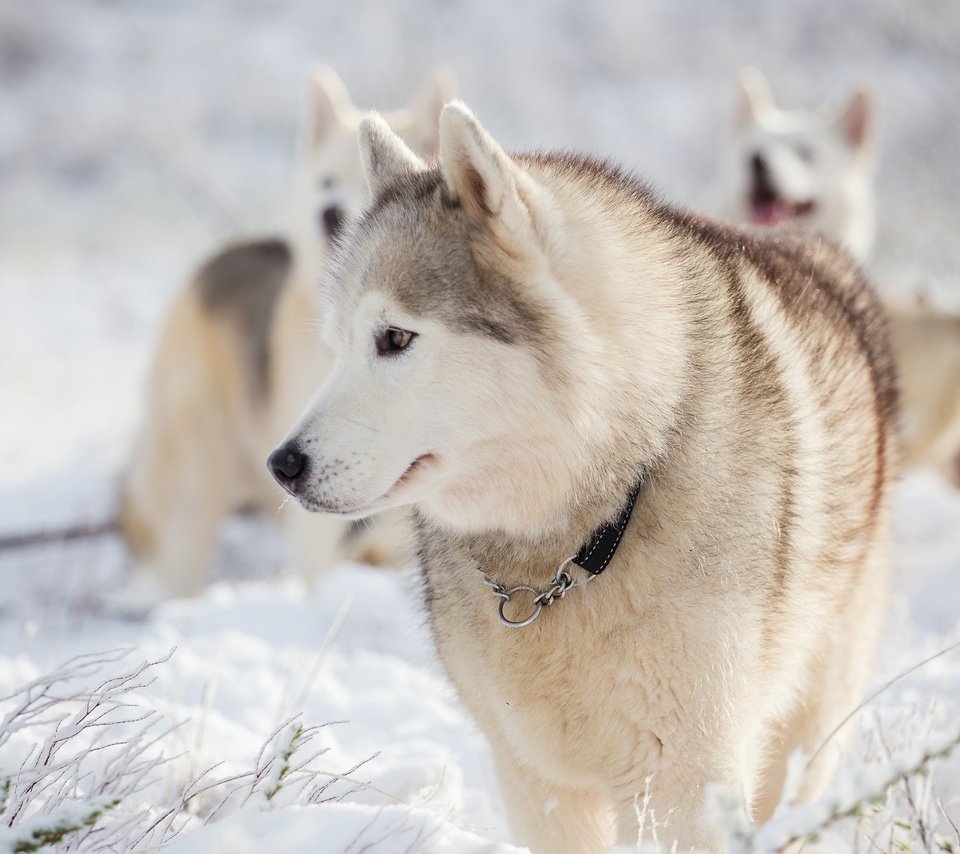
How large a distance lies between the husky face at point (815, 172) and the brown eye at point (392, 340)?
5246 millimetres

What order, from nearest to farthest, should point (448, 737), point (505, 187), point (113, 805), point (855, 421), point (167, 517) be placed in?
1. point (113, 805)
2. point (505, 187)
3. point (855, 421)
4. point (448, 737)
5. point (167, 517)

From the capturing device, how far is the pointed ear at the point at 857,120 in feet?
22.8

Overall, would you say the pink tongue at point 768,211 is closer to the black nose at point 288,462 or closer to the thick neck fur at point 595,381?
the thick neck fur at point 595,381

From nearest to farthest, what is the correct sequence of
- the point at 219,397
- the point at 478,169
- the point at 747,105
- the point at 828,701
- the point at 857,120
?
the point at 478,169
the point at 828,701
the point at 219,397
the point at 857,120
the point at 747,105

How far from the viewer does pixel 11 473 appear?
29.2ft

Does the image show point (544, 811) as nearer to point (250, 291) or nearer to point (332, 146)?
point (332, 146)

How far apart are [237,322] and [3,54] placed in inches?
617

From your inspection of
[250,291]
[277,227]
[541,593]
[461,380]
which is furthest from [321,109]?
[277,227]

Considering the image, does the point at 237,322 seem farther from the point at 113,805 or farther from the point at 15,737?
the point at 113,805

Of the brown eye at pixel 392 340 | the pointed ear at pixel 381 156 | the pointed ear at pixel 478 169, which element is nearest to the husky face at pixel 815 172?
Answer: the pointed ear at pixel 381 156

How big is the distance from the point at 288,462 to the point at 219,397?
4.65 meters

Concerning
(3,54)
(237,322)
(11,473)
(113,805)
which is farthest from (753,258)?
(3,54)

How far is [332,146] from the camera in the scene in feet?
18.7

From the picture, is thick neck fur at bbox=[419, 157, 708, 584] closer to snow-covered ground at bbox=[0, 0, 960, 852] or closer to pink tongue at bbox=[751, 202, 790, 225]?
snow-covered ground at bbox=[0, 0, 960, 852]
